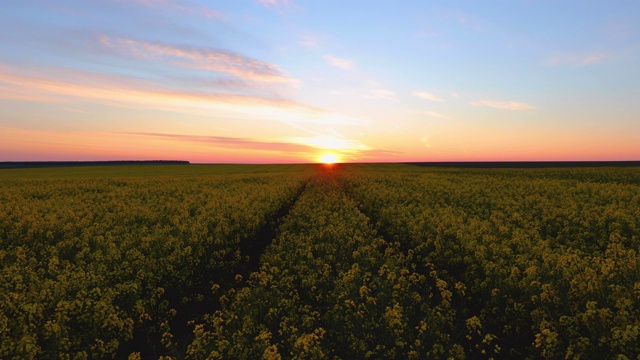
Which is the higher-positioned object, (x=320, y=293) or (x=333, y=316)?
(x=320, y=293)

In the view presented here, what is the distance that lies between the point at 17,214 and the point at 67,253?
833cm

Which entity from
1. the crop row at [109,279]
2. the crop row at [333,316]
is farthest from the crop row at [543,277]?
the crop row at [109,279]

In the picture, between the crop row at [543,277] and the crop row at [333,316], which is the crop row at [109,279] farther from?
the crop row at [543,277]

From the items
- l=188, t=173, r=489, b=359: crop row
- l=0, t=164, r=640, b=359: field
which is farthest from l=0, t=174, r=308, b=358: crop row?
l=188, t=173, r=489, b=359: crop row

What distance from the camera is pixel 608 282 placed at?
27.5ft

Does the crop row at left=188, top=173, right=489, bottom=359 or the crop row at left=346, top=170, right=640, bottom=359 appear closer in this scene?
the crop row at left=188, top=173, right=489, bottom=359

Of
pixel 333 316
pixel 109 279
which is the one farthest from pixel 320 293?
pixel 109 279

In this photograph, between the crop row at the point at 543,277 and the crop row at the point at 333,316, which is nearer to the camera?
the crop row at the point at 333,316

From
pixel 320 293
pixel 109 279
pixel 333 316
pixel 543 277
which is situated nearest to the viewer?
pixel 333 316

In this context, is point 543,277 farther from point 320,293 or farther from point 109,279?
point 109,279

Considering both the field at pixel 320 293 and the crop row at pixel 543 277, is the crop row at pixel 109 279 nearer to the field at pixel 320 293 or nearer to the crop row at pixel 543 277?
the field at pixel 320 293

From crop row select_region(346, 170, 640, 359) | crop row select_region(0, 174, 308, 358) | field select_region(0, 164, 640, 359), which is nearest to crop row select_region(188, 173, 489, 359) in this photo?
field select_region(0, 164, 640, 359)

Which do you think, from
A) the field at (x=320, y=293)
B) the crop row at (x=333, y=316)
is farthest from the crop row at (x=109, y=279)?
the crop row at (x=333, y=316)

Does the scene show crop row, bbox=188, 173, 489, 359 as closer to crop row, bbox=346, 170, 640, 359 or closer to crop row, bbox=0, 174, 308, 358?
crop row, bbox=346, 170, 640, 359
